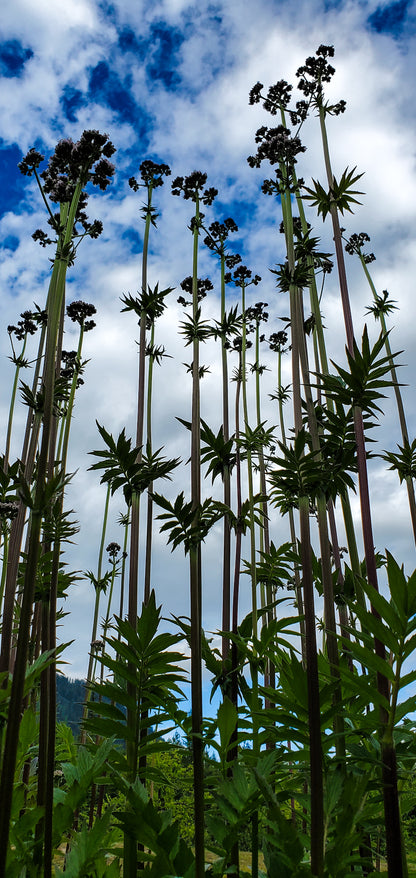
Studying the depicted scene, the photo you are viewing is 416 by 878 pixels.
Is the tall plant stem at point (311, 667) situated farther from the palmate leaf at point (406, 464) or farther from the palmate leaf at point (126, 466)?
the palmate leaf at point (406, 464)

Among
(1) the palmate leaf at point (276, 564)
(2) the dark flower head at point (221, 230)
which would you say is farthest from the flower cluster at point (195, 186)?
(1) the palmate leaf at point (276, 564)

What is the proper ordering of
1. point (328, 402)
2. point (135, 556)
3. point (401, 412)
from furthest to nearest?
point (401, 412) → point (328, 402) → point (135, 556)

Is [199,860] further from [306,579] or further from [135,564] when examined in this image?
[135,564]

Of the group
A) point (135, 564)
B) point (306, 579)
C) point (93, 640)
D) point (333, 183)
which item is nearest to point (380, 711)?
point (306, 579)

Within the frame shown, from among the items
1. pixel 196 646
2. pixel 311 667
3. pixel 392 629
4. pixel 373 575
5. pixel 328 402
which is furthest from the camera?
pixel 328 402

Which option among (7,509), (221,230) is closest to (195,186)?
(221,230)

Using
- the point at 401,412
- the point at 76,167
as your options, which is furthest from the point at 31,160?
the point at 401,412

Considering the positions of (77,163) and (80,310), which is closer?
(77,163)

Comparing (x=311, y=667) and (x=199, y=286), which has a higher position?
(x=199, y=286)

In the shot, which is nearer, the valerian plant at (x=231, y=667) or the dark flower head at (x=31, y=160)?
the valerian plant at (x=231, y=667)

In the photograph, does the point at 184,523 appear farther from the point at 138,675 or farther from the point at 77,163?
the point at 77,163

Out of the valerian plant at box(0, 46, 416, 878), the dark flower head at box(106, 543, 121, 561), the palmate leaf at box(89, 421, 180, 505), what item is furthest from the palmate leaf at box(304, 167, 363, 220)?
the dark flower head at box(106, 543, 121, 561)

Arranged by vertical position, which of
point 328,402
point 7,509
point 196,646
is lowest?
point 196,646

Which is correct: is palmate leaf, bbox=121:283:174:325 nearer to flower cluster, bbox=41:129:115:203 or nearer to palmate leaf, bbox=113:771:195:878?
flower cluster, bbox=41:129:115:203
